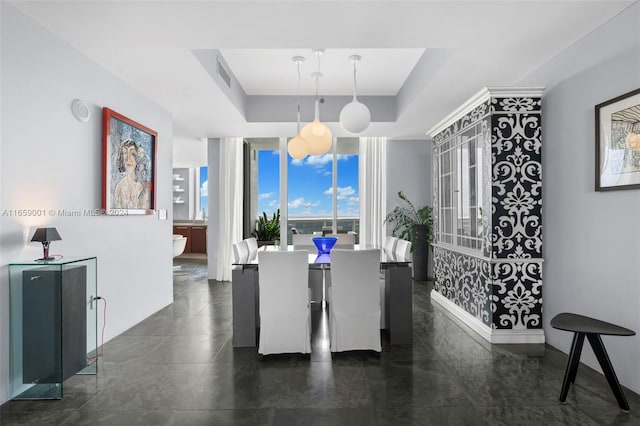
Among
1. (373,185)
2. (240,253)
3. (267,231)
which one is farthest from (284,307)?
(267,231)

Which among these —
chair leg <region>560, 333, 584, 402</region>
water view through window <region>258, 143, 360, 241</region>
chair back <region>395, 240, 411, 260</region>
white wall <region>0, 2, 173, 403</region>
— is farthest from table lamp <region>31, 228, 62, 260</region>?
water view through window <region>258, 143, 360, 241</region>

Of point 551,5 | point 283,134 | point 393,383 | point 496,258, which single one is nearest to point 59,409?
point 393,383

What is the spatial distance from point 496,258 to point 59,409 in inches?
136

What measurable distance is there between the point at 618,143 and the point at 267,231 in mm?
5767

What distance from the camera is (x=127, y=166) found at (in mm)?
3730

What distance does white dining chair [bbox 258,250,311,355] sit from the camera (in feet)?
9.68

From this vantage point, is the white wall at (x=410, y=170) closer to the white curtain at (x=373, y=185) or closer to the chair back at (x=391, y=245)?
the white curtain at (x=373, y=185)

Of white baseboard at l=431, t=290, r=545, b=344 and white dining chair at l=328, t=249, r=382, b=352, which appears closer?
white dining chair at l=328, t=249, r=382, b=352

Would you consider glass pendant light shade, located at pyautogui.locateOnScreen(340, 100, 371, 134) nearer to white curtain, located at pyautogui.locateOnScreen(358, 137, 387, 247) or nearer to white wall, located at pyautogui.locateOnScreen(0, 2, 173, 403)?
white wall, located at pyautogui.locateOnScreen(0, 2, 173, 403)

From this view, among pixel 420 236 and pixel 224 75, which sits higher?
pixel 224 75

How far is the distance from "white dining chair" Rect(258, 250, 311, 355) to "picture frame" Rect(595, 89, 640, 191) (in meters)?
2.23

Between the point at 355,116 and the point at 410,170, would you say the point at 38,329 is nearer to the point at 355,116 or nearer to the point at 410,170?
the point at 355,116

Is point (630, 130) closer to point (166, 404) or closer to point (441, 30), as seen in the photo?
point (441, 30)

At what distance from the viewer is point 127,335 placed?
3604 mm
